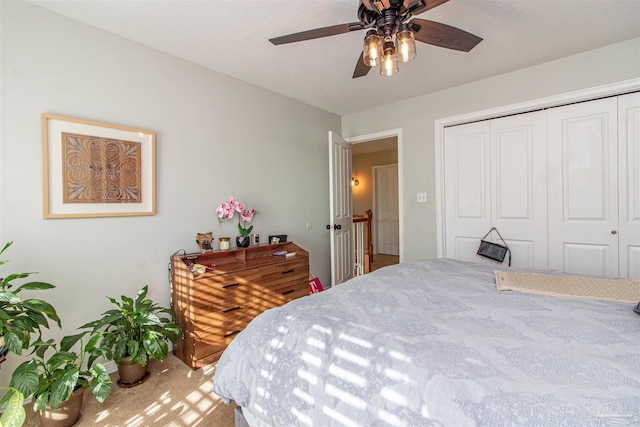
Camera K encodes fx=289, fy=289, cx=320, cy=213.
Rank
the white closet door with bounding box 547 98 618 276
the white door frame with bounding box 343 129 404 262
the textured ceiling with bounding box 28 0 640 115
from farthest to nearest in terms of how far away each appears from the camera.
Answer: the white door frame with bounding box 343 129 404 262, the white closet door with bounding box 547 98 618 276, the textured ceiling with bounding box 28 0 640 115

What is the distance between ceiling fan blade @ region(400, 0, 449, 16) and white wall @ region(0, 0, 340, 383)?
194 cm

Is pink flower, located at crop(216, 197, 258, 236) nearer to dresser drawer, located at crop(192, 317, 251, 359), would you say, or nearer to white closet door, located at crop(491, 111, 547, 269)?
dresser drawer, located at crop(192, 317, 251, 359)

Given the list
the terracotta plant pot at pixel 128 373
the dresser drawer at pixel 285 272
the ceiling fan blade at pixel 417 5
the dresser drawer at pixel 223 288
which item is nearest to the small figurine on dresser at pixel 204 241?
the dresser drawer at pixel 223 288

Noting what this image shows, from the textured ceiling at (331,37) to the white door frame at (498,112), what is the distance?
35 cm

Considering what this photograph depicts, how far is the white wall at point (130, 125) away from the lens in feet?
5.85

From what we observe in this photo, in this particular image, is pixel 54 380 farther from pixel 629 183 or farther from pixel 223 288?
pixel 629 183

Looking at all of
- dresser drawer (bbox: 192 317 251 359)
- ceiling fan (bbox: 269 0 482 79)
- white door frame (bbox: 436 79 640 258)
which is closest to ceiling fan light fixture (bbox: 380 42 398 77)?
ceiling fan (bbox: 269 0 482 79)

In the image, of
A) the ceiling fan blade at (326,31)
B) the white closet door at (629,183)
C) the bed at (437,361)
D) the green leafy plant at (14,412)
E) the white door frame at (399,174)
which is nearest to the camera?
the bed at (437,361)

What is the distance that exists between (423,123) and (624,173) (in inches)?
71.8

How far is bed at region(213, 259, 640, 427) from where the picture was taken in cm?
72

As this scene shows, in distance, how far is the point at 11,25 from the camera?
175 centimetres

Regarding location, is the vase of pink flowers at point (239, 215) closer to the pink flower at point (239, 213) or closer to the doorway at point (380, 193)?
the pink flower at point (239, 213)

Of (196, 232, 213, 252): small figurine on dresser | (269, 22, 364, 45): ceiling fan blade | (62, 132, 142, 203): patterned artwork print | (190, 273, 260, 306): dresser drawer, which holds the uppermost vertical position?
(269, 22, 364, 45): ceiling fan blade

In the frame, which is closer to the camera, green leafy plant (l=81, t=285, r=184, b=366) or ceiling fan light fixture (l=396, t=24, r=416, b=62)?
ceiling fan light fixture (l=396, t=24, r=416, b=62)
